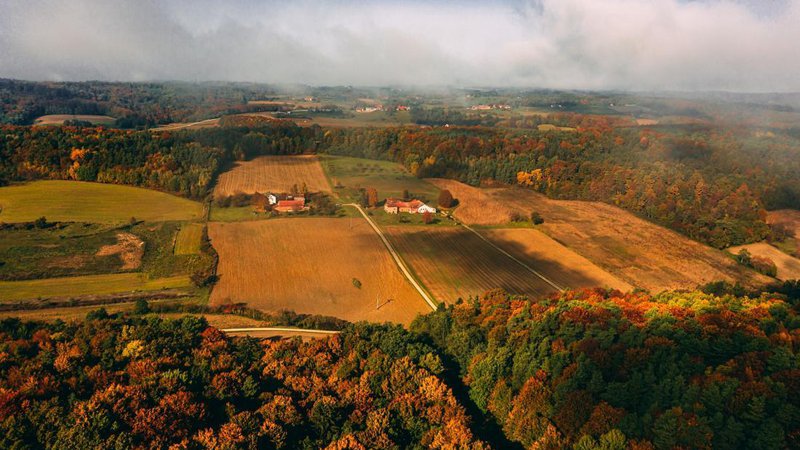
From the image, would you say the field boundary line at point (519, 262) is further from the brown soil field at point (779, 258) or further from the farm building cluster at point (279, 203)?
the brown soil field at point (779, 258)

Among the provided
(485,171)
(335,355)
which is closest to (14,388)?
(335,355)

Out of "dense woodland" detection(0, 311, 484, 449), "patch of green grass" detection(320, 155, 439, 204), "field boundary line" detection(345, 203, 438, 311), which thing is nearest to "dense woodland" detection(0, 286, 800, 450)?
"dense woodland" detection(0, 311, 484, 449)

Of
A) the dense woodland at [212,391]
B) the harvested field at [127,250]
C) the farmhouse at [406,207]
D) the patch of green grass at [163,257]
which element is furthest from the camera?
the farmhouse at [406,207]

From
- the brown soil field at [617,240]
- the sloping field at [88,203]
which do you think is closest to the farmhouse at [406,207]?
the brown soil field at [617,240]

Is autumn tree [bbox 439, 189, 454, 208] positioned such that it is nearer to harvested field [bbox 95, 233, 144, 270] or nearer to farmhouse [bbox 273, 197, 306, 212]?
farmhouse [bbox 273, 197, 306, 212]

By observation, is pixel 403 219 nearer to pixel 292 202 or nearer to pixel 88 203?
pixel 292 202

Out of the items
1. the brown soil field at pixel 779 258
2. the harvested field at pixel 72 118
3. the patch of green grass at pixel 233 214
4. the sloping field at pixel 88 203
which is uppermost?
the harvested field at pixel 72 118
